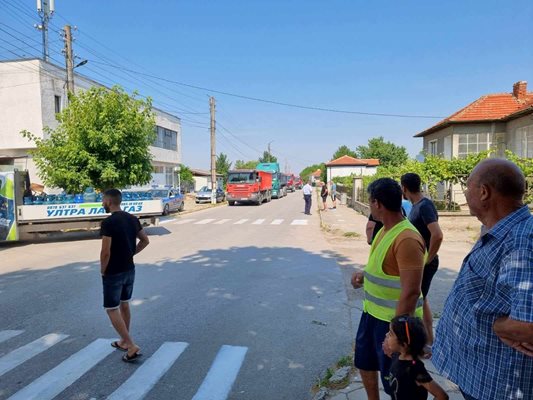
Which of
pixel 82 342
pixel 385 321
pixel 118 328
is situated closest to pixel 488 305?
pixel 385 321

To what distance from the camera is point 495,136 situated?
21.8 m

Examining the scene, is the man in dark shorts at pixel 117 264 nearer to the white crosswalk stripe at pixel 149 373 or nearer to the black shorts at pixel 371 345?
the white crosswalk stripe at pixel 149 373

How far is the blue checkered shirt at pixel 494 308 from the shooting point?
153 centimetres

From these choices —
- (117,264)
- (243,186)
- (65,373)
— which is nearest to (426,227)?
(117,264)

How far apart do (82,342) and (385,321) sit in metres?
3.66

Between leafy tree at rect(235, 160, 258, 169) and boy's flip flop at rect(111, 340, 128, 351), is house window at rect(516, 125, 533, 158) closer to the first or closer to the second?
boy's flip flop at rect(111, 340, 128, 351)

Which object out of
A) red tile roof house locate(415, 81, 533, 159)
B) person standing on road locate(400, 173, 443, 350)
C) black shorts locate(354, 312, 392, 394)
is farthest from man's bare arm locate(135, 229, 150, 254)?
red tile roof house locate(415, 81, 533, 159)

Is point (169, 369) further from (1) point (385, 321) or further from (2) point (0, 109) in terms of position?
(2) point (0, 109)

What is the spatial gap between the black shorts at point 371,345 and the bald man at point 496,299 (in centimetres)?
71

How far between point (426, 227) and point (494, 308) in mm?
2671

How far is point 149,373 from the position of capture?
3877 mm

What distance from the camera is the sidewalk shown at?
3.39 metres

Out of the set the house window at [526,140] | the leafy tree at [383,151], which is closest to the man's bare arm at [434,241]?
the house window at [526,140]

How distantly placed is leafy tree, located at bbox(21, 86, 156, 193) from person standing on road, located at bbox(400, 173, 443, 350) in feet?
41.5
